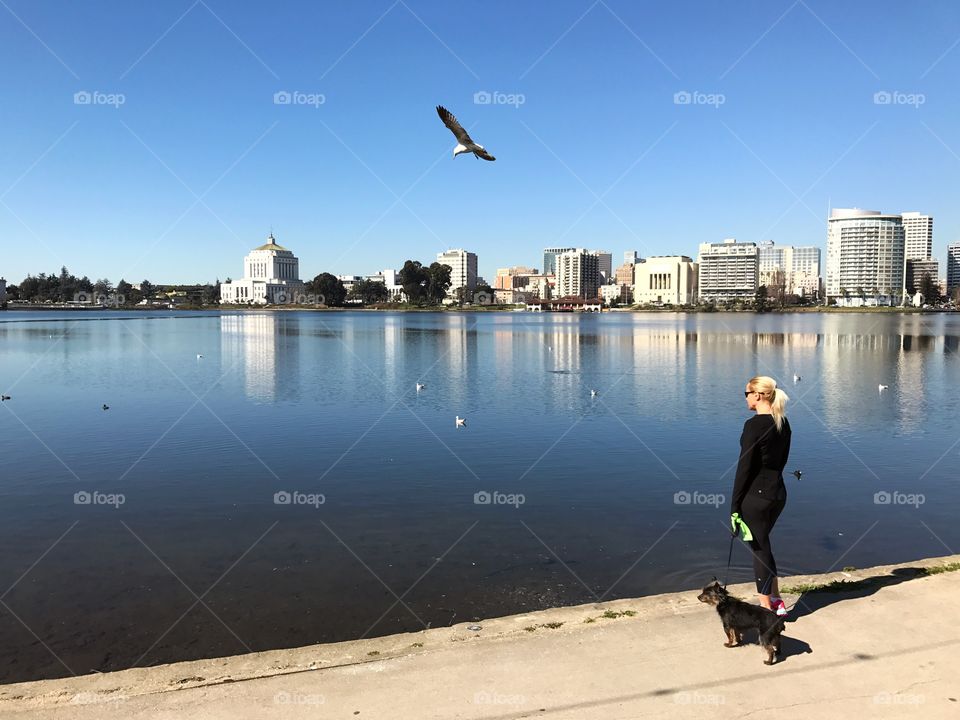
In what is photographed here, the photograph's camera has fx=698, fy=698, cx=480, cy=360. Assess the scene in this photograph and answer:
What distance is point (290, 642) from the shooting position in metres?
8.63

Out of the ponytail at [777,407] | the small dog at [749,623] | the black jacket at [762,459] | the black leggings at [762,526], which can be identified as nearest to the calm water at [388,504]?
the black leggings at [762,526]

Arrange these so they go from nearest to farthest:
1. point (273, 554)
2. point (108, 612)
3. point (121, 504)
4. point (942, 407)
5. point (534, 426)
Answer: point (108, 612)
point (273, 554)
point (121, 504)
point (534, 426)
point (942, 407)

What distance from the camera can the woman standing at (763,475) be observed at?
707cm

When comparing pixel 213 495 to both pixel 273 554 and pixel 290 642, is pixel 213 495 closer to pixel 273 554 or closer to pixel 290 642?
pixel 273 554

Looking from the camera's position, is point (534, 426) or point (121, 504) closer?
point (121, 504)

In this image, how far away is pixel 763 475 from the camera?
7.18 metres

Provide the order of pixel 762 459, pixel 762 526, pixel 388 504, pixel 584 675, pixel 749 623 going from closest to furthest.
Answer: pixel 584 675, pixel 749 623, pixel 762 459, pixel 762 526, pixel 388 504

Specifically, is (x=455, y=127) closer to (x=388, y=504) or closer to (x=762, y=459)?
(x=388, y=504)

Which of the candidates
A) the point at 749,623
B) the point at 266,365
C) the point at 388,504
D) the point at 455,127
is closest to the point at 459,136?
the point at 455,127

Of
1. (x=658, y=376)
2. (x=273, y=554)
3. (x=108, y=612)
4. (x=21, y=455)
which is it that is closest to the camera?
(x=108, y=612)

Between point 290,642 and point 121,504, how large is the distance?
319 inches

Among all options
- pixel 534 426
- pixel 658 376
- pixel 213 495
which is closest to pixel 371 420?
pixel 534 426

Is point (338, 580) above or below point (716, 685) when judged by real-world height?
below

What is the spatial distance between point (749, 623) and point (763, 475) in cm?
148
